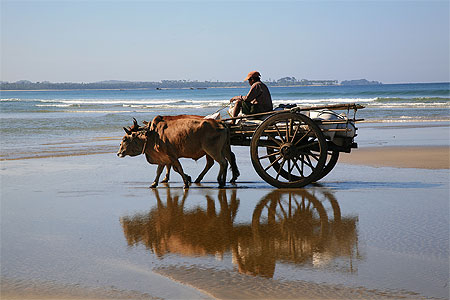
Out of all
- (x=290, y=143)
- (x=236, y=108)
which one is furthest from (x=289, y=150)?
(x=236, y=108)

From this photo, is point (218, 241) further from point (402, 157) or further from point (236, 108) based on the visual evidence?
point (402, 157)

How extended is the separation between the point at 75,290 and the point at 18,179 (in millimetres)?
6495

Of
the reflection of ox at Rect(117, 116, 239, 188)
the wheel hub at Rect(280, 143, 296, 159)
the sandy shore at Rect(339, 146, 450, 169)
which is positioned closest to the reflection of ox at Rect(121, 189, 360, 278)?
the wheel hub at Rect(280, 143, 296, 159)

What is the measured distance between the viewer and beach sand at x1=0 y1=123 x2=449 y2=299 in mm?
5062

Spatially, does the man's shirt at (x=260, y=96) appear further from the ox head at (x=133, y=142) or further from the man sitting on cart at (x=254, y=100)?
the ox head at (x=133, y=142)

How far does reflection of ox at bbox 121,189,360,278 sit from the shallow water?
0.04 ft

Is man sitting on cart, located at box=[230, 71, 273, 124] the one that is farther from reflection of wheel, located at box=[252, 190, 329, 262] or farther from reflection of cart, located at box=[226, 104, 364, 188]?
reflection of wheel, located at box=[252, 190, 329, 262]


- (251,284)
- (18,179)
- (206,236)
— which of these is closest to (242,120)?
(206,236)

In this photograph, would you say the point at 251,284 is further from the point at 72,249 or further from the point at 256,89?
the point at 256,89

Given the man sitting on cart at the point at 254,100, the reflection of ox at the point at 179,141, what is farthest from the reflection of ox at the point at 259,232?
the man sitting on cart at the point at 254,100

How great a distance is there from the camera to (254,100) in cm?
1012

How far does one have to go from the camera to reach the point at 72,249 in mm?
6305

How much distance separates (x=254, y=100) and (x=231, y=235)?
3891mm

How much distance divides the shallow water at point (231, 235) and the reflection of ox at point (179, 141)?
54 cm
